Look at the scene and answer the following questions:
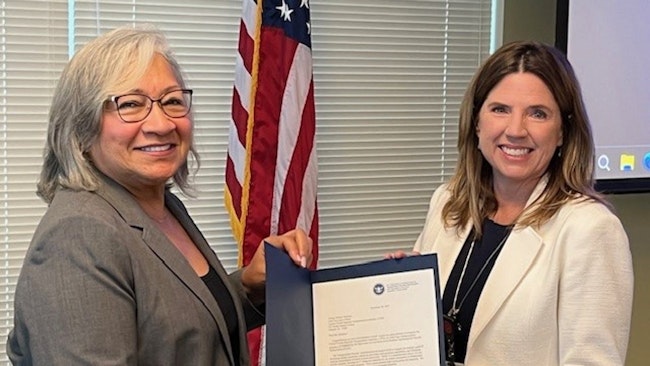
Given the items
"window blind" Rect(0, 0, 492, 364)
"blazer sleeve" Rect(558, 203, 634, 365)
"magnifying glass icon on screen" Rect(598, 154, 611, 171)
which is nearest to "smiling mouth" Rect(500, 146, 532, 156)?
"blazer sleeve" Rect(558, 203, 634, 365)

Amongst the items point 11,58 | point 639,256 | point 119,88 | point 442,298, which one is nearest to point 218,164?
point 11,58

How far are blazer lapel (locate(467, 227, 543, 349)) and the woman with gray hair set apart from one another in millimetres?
526

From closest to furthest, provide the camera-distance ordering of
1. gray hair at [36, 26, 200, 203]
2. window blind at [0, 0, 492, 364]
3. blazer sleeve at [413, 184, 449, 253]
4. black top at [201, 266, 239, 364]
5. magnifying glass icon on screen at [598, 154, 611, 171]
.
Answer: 1. gray hair at [36, 26, 200, 203]
2. black top at [201, 266, 239, 364]
3. blazer sleeve at [413, 184, 449, 253]
4. window blind at [0, 0, 492, 364]
5. magnifying glass icon on screen at [598, 154, 611, 171]

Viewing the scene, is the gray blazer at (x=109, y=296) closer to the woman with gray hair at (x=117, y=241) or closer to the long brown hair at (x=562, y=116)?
the woman with gray hair at (x=117, y=241)

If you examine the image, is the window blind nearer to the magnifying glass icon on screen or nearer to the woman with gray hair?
the magnifying glass icon on screen

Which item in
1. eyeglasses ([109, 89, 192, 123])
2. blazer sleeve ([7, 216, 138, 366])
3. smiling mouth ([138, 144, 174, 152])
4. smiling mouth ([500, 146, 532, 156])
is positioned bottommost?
blazer sleeve ([7, 216, 138, 366])

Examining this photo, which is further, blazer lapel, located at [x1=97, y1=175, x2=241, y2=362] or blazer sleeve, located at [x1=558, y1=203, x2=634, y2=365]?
blazer sleeve, located at [x1=558, y1=203, x2=634, y2=365]

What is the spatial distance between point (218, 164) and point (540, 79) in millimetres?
1291

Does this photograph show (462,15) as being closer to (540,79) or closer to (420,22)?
(420,22)

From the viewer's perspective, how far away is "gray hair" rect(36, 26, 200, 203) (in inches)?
56.4

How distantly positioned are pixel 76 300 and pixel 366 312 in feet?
2.12

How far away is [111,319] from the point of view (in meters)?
1.31

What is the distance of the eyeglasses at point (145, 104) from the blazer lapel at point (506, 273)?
0.77m

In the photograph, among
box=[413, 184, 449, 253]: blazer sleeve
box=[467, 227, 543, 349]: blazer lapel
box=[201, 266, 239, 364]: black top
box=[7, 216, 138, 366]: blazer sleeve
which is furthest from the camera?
box=[413, 184, 449, 253]: blazer sleeve
